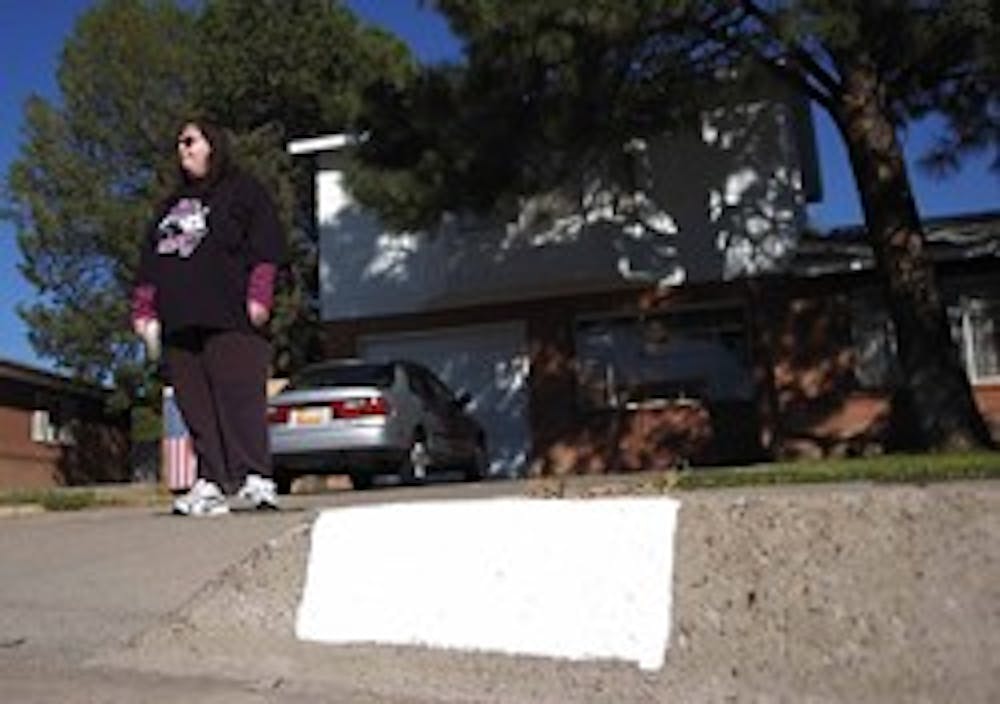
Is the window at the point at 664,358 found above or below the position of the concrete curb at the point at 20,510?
above

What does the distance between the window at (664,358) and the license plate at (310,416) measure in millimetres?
8335

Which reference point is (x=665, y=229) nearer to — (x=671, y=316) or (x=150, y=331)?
(x=671, y=316)

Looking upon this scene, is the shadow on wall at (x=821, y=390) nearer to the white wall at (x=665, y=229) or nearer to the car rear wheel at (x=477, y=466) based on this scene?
the white wall at (x=665, y=229)

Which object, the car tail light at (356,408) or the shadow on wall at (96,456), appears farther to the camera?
the shadow on wall at (96,456)

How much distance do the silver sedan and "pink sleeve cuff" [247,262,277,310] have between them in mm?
7525

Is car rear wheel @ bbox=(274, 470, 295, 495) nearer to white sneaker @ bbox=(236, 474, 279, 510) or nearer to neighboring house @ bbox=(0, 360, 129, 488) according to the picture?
white sneaker @ bbox=(236, 474, 279, 510)

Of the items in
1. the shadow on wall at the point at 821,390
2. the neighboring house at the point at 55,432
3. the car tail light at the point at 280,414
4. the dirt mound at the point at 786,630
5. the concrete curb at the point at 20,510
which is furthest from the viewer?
the neighboring house at the point at 55,432

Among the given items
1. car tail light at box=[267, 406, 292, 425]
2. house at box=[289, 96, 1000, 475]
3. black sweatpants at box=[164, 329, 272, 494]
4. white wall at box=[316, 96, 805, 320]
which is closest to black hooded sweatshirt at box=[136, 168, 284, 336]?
black sweatpants at box=[164, 329, 272, 494]

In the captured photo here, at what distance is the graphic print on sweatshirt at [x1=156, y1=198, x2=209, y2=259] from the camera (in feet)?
20.5

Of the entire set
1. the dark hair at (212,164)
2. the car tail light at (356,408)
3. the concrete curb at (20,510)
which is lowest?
the concrete curb at (20,510)

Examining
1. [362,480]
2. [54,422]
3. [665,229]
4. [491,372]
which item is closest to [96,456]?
[54,422]

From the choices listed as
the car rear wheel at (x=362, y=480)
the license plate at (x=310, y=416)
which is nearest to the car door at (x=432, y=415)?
the car rear wheel at (x=362, y=480)

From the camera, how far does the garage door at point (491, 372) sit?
2205 centimetres

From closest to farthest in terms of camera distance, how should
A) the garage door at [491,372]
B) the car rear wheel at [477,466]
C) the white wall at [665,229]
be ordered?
1. the car rear wheel at [477,466]
2. the white wall at [665,229]
3. the garage door at [491,372]
